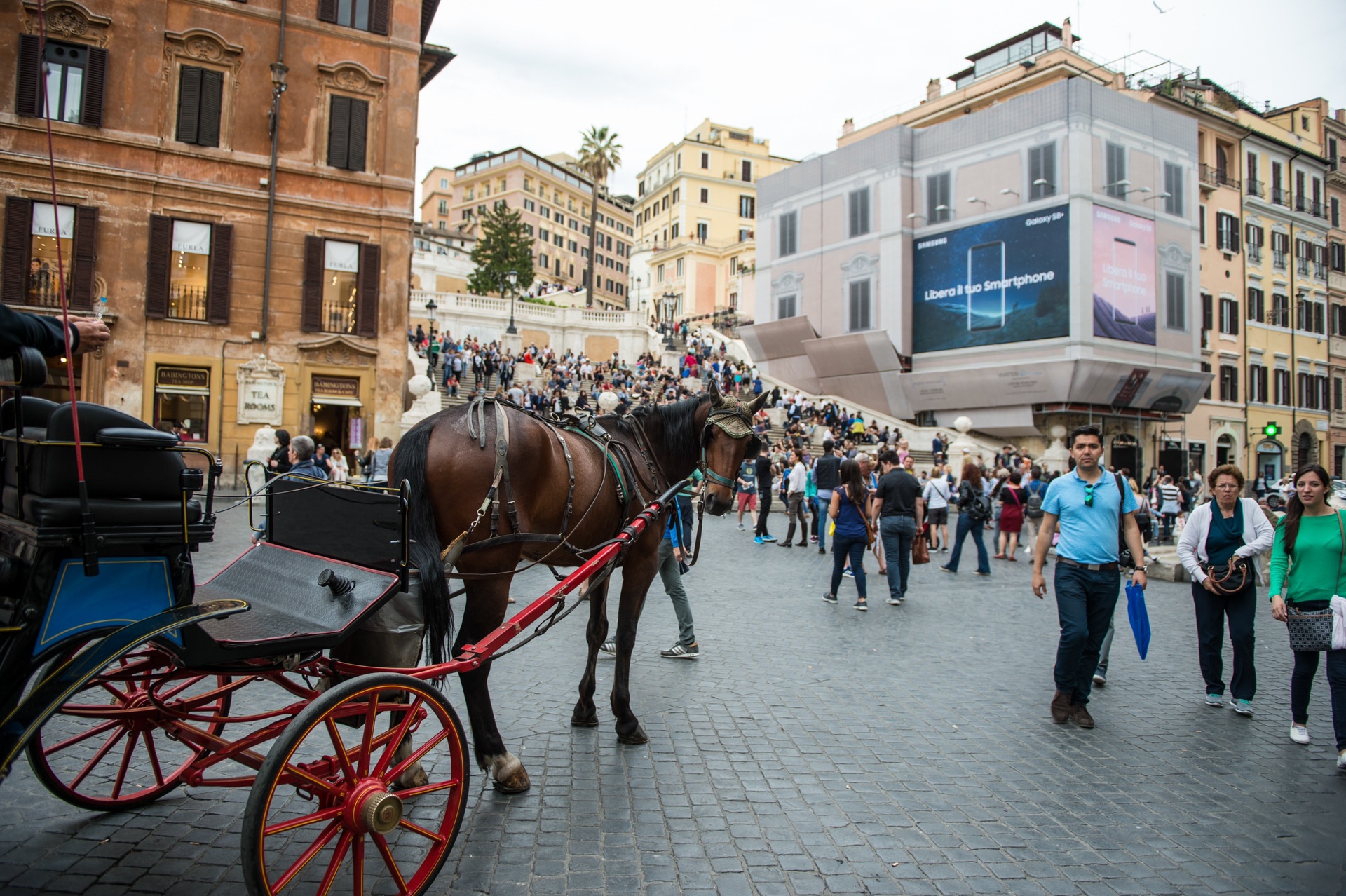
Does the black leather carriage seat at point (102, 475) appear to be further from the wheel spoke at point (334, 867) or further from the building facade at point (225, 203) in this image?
the building facade at point (225, 203)

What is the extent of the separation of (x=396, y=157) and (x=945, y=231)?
20.8 m

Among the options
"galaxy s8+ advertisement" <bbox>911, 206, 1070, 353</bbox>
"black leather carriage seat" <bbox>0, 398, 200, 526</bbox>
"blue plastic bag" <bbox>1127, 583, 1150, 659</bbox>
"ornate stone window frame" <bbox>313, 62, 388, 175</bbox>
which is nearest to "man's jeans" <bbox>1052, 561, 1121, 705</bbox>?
"blue plastic bag" <bbox>1127, 583, 1150, 659</bbox>

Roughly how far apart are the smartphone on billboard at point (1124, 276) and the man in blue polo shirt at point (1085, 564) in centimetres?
2677

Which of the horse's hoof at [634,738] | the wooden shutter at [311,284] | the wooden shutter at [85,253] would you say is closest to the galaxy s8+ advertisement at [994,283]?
the wooden shutter at [311,284]

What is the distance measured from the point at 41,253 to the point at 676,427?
19.8 metres

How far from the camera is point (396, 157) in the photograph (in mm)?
20609

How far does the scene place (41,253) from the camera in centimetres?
1823

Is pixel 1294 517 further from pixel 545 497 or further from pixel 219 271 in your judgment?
pixel 219 271

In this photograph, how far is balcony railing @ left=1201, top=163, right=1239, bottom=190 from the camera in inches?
→ 1358

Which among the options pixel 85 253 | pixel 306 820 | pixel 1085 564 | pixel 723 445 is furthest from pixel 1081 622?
pixel 85 253

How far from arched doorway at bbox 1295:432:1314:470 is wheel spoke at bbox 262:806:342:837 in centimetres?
4634

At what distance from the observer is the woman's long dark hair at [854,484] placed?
9117 millimetres

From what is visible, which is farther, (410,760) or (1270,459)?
(1270,459)

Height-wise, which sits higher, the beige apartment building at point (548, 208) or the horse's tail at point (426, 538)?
the beige apartment building at point (548, 208)
